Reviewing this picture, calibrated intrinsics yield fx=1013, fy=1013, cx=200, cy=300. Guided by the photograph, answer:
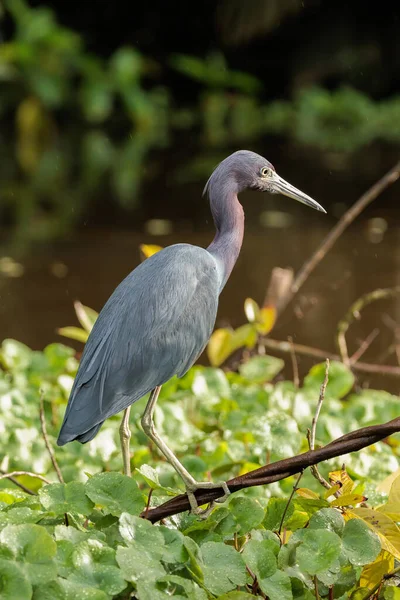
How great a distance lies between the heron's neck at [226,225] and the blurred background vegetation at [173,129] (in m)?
3.72

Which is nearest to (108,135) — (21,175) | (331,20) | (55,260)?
(21,175)

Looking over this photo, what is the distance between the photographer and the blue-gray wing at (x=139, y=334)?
224 cm

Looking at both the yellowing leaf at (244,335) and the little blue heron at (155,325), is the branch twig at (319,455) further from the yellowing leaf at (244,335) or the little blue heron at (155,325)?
the yellowing leaf at (244,335)

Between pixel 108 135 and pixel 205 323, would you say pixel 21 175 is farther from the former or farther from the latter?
pixel 205 323

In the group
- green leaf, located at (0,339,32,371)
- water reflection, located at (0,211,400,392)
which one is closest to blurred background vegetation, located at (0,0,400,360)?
water reflection, located at (0,211,400,392)

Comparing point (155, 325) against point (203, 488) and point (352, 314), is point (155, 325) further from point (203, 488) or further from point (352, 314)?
point (352, 314)

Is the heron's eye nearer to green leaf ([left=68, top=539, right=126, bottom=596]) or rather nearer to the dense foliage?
the dense foliage

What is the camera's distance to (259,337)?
4.20 m

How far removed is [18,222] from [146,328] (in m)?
7.50

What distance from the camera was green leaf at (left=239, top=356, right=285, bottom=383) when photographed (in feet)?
13.0

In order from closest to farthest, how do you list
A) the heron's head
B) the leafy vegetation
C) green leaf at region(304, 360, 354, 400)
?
1. the heron's head
2. green leaf at region(304, 360, 354, 400)
3. the leafy vegetation

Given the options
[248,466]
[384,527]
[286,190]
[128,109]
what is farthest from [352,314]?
[128,109]

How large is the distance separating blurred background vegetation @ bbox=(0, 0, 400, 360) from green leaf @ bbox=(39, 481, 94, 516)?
4.26 m

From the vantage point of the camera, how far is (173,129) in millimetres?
16703
